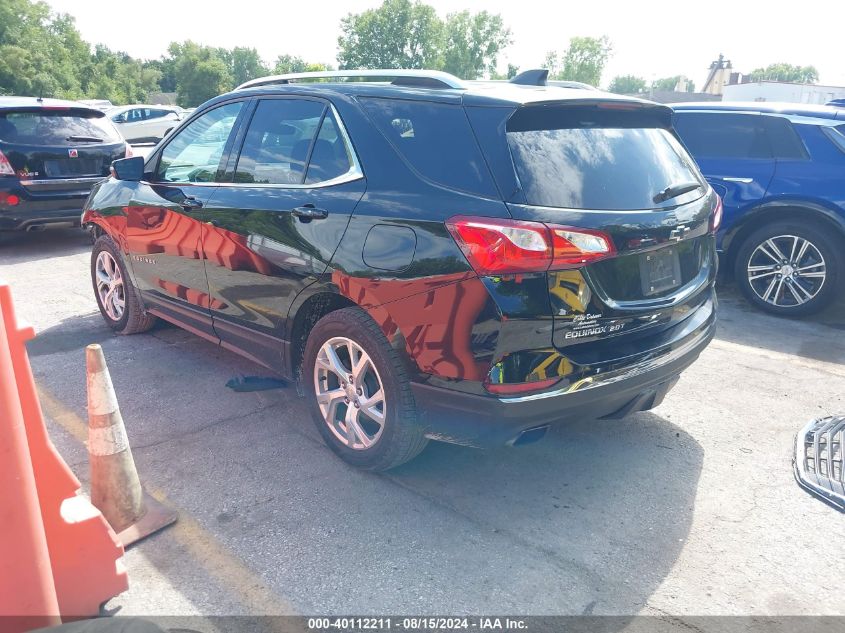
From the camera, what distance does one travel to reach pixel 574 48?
103938 mm

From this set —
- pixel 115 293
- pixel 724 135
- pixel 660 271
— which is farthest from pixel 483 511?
pixel 724 135

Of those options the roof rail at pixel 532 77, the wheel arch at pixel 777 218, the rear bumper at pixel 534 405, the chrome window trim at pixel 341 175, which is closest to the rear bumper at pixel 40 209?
the chrome window trim at pixel 341 175

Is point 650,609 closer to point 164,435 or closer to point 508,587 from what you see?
point 508,587

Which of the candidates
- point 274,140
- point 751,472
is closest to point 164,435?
point 274,140

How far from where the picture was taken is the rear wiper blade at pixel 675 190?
3141mm

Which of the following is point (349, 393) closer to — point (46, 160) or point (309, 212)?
point (309, 212)

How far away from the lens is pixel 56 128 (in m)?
8.28

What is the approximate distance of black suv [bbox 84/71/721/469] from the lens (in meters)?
2.69

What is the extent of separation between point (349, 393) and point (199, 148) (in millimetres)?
2086

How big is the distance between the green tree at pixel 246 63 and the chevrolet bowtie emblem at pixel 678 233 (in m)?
134

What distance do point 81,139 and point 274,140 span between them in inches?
235

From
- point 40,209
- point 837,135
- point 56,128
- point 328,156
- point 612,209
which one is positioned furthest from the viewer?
point 56,128

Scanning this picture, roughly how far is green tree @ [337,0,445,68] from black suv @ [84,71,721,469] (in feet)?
320

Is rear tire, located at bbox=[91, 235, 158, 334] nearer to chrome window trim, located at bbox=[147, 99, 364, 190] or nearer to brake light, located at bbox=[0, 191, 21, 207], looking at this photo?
chrome window trim, located at bbox=[147, 99, 364, 190]
